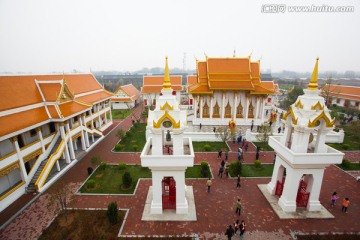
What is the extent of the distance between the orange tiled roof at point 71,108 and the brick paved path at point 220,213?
5649 millimetres

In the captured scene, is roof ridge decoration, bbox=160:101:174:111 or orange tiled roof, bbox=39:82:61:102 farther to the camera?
orange tiled roof, bbox=39:82:61:102

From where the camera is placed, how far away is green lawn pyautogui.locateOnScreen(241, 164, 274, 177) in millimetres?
17703

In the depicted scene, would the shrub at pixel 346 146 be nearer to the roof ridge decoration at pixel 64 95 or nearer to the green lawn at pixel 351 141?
the green lawn at pixel 351 141

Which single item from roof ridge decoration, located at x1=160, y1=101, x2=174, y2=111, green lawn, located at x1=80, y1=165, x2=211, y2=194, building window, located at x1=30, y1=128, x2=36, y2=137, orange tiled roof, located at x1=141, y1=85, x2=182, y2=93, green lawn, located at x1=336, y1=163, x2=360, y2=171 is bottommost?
green lawn, located at x1=80, y1=165, x2=211, y2=194

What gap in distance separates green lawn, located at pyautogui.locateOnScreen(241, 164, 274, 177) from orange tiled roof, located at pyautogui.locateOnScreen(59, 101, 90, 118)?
658 inches

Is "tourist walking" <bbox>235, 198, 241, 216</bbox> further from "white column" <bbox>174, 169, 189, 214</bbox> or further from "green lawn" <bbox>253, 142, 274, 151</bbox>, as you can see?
"green lawn" <bbox>253, 142, 274, 151</bbox>

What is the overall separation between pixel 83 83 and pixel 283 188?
2656 centimetres

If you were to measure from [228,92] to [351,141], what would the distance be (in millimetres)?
16601

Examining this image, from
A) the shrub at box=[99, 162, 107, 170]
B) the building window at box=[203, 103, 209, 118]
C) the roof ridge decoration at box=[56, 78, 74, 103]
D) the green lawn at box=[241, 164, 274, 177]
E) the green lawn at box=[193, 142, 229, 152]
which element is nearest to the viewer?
the green lawn at box=[241, 164, 274, 177]

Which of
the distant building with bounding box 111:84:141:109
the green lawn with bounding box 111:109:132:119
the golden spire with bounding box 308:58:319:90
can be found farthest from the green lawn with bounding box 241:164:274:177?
the distant building with bounding box 111:84:141:109

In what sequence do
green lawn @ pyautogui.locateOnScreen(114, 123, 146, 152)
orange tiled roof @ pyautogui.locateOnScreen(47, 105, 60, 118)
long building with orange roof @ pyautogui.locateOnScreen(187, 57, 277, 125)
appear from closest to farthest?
orange tiled roof @ pyautogui.locateOnScreen(47, 105, 60, 118)
green lawn @ pyautogui.locateOnScreen(114, 123, 146, 152)
long building with orange roof @ pyautogui.locateOnScreen(187, 57, 277, 125)

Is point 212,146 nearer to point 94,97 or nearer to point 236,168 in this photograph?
point 236,168

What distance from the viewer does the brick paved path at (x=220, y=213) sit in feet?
39.0

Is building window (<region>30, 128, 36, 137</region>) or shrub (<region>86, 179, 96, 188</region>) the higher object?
building window (<region>30, 128, 36, 137</region>)
